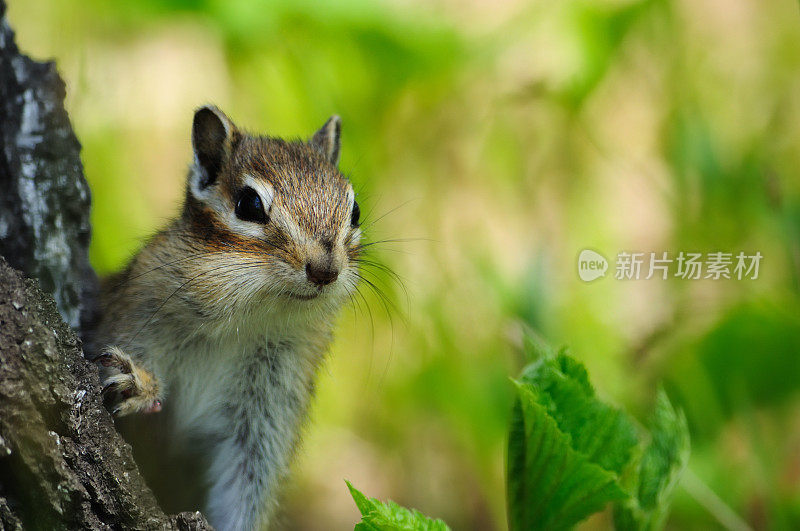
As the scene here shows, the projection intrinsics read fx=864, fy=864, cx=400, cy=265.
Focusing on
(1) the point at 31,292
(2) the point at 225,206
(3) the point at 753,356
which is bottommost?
(3) the point at 753,356

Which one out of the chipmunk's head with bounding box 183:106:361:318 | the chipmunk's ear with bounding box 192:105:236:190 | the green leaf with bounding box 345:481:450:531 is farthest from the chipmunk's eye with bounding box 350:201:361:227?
the green leaf with bounding box 345:481:450:531

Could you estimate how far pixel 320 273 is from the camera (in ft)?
6.32

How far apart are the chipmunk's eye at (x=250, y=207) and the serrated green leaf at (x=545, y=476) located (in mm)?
824

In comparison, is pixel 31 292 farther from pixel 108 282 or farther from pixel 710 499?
pixel 710 499

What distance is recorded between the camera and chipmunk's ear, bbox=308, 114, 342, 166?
8.27 ft

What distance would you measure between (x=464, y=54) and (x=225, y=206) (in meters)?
1.85

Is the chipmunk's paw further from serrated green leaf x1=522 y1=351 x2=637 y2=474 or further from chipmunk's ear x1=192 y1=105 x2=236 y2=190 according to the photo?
serrated green leaf x1=522 y1=351 x2=637 y2=474

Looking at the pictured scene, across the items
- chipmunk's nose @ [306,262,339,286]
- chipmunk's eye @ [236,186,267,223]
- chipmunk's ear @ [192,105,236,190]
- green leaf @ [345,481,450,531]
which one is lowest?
green leaf @ [345,481,450,531]

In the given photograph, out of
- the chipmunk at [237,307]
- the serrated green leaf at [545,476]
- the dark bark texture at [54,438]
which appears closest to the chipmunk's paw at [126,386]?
the chipmunk at [237,307]

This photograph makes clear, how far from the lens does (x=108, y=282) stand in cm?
241

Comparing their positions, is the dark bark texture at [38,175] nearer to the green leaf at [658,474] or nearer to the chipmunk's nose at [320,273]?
the chipmunk's nose at [320,273]

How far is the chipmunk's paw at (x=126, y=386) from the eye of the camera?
1906 millimetres

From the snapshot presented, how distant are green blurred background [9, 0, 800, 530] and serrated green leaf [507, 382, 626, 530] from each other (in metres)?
1.50

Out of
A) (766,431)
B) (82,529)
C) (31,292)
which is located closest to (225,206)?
(31,292)
